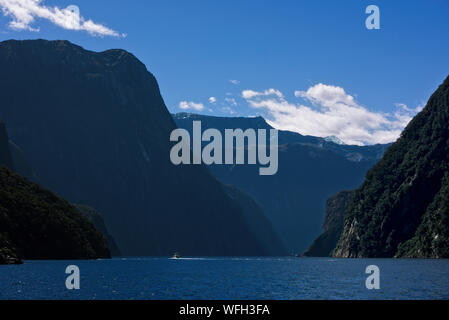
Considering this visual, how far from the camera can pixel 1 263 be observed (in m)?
144

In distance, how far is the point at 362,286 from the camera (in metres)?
89.7

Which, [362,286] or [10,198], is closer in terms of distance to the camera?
[362,286]

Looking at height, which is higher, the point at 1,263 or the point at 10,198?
the point at 10,198

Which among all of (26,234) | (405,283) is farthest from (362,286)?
(26,234)
